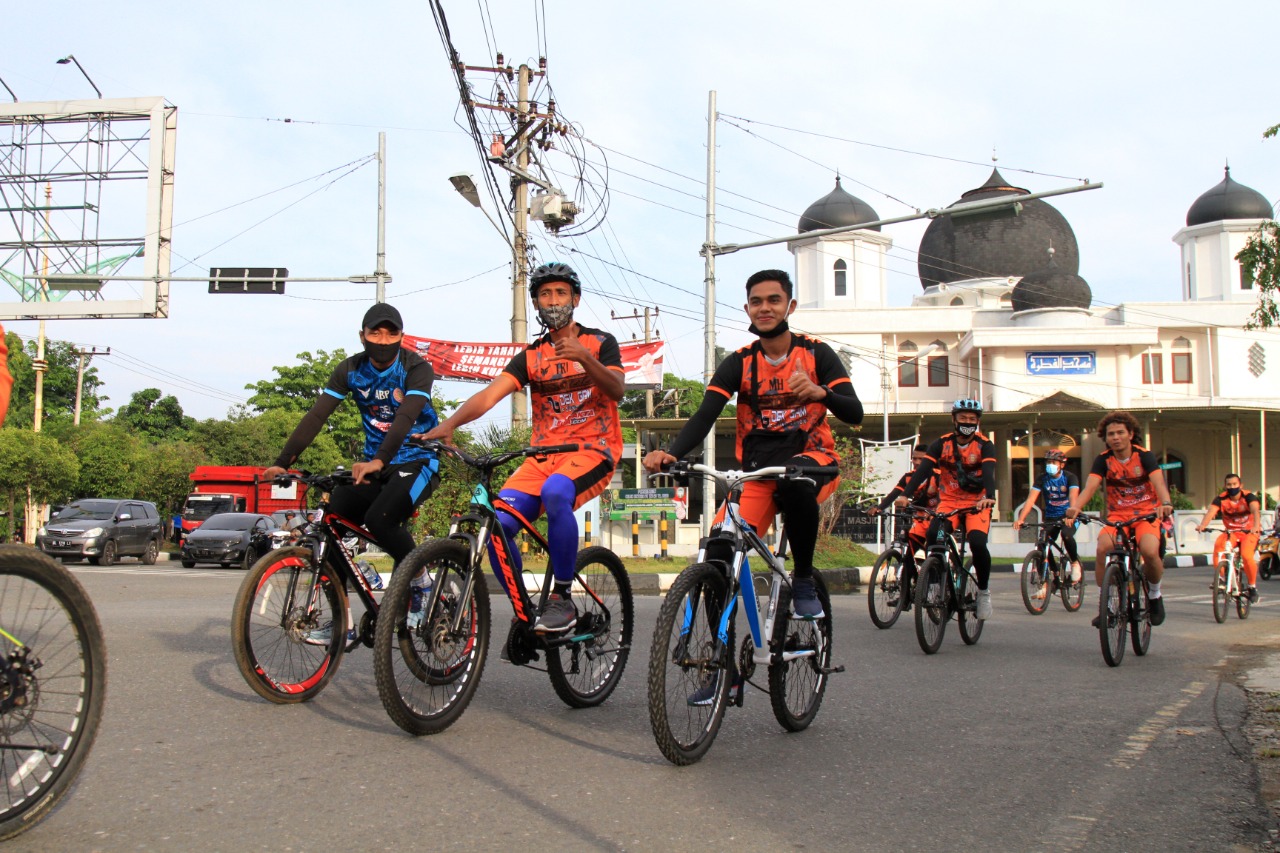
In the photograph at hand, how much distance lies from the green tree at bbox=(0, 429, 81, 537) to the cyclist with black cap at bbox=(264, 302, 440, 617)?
29050 millimetres

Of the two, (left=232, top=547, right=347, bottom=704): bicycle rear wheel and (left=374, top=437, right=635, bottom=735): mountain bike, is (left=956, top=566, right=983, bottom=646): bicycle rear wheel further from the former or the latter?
(left=232, top=547, right=347, bottom=704): bicycle rear wheel

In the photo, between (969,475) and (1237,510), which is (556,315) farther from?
(1237,510)

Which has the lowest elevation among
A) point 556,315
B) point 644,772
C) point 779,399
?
point 644,772

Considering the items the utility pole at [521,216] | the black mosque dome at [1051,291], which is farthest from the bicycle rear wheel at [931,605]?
the black mosque dome at [1051,291]

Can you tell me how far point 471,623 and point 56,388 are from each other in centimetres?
6426

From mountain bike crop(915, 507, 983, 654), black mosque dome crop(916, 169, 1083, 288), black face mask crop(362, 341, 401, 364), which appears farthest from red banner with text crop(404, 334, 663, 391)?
black mosque dome crop(916, 169, 1083, 288)

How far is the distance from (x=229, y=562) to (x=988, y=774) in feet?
73.7

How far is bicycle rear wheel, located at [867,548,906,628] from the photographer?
30.6ft

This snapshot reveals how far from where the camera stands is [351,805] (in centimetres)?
344

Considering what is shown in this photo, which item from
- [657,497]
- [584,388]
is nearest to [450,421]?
[584,388]

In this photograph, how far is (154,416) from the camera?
67000 millimetres

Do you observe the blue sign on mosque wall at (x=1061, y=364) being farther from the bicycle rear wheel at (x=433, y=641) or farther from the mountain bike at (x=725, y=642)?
the bicycle rear wheel at (x=433, y=641)

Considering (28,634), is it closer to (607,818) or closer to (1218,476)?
(607,818)

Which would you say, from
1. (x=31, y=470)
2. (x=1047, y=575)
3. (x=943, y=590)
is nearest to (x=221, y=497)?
(x=31, y=470)
